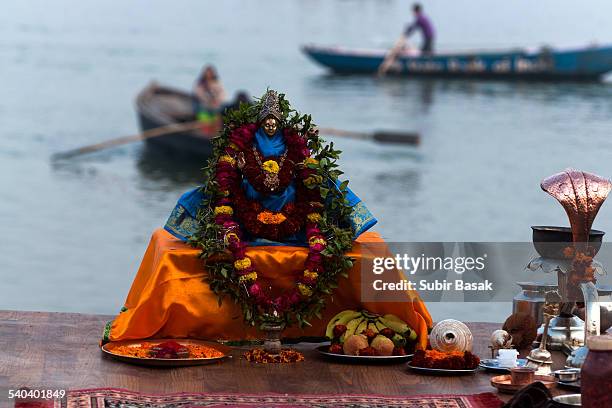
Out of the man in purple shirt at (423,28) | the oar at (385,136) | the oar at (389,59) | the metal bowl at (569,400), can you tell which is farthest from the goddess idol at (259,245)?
the oar at (389,59)

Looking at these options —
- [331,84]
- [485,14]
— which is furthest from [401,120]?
[485,14]

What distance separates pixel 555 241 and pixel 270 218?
1491mm

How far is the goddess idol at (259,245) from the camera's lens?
291 inches

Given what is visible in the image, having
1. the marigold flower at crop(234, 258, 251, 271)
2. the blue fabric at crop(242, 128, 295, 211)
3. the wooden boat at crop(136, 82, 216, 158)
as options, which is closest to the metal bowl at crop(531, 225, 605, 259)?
the blue fabric at crop(242, 128, 295, 211)

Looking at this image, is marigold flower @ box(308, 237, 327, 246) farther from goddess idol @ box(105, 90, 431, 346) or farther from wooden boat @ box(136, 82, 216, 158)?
wooden boat @ box(136, 82, 216, 158)

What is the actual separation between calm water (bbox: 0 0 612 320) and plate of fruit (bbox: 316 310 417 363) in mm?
7925

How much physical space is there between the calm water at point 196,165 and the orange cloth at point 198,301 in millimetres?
7856

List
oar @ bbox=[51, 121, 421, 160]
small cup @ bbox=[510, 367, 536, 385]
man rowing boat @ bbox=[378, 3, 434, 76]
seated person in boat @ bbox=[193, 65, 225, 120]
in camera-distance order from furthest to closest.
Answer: man rowing boat @ bbox=[378, 3, 434, 76] < oar @ bbox=[51, 121, 421, 160] < seated person in boat @ bbox=[193, 65, 225, 120] < small cup @ bbox=[510, 367, 536, 385]

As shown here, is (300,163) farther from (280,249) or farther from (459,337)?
(459,337)

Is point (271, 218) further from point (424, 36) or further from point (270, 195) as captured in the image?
point (424, 36)

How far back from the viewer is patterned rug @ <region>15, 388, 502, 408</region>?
20.6ft

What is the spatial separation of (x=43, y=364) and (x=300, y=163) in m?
1.69

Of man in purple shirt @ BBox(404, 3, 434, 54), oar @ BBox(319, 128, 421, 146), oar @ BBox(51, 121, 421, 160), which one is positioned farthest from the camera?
man in purple shirt @ BBox(404, 3, 434, 54)

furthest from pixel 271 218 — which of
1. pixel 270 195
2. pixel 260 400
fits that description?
pixel 260 400
